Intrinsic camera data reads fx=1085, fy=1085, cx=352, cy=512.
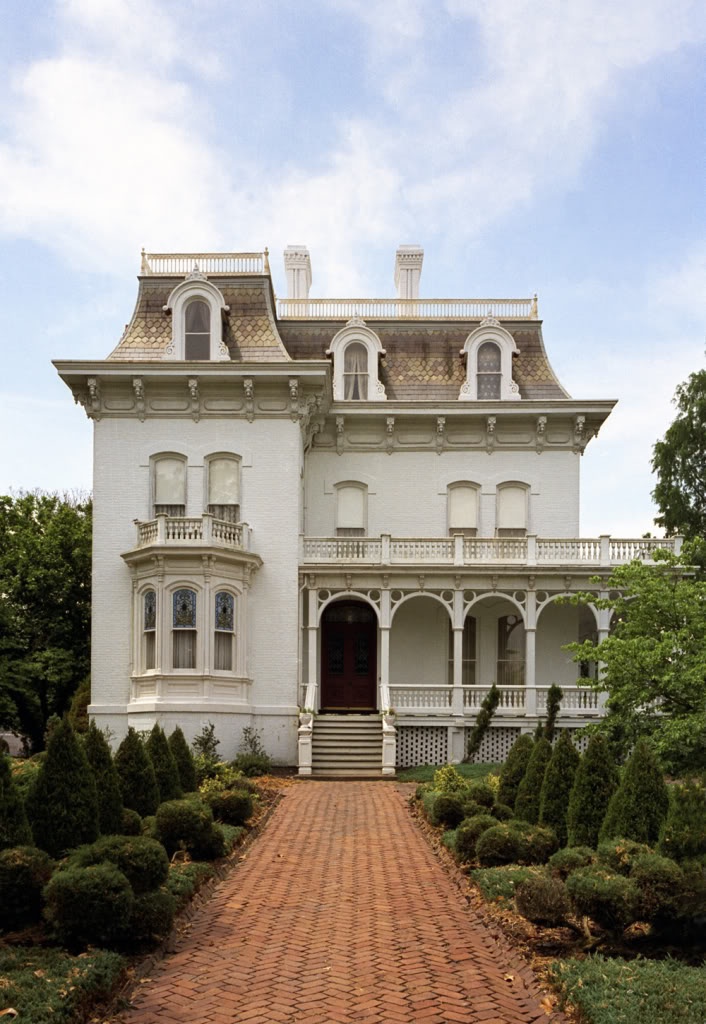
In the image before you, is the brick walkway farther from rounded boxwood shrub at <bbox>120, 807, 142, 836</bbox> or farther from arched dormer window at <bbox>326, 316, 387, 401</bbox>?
arched dormer window at <bbox>326, 316, 387, 401</bbox>

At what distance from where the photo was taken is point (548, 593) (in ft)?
87.4

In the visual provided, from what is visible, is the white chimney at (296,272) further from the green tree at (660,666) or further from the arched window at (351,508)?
the green tree at (660,666)

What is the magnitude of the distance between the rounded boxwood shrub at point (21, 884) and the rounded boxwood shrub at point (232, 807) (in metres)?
6.38

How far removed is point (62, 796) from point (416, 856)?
5219mm

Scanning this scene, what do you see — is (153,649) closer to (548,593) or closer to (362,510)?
(362,510)

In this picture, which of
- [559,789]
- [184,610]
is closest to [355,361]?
[184,610]

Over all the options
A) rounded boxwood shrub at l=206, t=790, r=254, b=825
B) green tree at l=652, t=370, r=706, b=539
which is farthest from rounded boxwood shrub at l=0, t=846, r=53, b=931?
green tree at l=652, t=370, r=706, b=539

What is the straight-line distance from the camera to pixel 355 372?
1148 inches

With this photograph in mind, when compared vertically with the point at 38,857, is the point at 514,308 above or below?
above

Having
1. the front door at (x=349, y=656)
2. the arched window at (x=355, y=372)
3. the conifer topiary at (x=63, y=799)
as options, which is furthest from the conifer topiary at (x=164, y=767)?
the arched window at (x=355, y=372)

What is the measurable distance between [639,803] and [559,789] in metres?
2.55

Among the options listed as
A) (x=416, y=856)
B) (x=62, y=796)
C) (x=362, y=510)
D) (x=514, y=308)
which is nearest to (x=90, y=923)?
(x=62, y=796)

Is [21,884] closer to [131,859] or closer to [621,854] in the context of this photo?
[131,859]

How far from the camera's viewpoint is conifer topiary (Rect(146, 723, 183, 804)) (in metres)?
15.2
